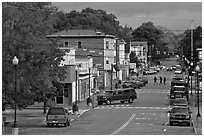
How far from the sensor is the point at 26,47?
132 feet

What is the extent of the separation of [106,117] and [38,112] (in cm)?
948

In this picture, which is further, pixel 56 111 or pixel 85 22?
pixel 85 22

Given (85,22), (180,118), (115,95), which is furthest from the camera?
(85,22)

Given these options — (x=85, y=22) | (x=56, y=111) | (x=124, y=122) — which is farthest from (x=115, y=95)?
(x=85, y=22)

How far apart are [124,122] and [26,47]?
11.8m

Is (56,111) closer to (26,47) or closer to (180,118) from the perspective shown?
(26,47)

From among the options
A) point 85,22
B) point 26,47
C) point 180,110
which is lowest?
point 180,110

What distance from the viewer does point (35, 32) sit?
40.6 meters

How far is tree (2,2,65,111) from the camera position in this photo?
37.9 m

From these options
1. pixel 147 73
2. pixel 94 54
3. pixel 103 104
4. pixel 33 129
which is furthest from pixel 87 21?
pixel 33 129

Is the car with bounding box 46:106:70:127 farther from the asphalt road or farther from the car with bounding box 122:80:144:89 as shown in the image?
the car with bounding box 122:80:144:89

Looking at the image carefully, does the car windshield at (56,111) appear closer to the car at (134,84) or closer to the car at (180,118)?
the car at (180,118)

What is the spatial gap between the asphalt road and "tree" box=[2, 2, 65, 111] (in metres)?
2.80

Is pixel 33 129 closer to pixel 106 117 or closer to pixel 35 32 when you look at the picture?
pixel 35 32
